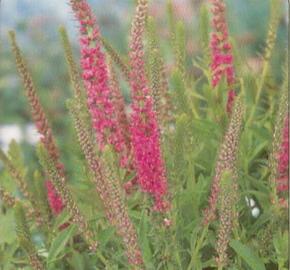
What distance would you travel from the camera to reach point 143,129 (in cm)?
167

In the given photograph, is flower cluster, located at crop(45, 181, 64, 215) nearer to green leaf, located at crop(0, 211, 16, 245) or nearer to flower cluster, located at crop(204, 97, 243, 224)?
green leaf, located at crop(0, 211, 16, 245)

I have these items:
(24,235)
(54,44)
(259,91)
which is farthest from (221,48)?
(54,44)

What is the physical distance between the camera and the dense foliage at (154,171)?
1.63 m

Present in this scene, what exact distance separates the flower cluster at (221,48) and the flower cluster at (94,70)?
0.38 meters

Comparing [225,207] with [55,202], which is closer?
[225,207]

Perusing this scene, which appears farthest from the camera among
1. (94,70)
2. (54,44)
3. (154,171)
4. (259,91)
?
(54,44)

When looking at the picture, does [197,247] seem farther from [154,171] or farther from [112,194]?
[112,194]

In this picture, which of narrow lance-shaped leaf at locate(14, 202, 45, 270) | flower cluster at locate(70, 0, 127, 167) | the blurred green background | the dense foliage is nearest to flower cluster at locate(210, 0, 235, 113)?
the dense foliage

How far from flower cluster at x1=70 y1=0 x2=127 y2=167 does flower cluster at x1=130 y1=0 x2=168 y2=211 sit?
0.06 meters

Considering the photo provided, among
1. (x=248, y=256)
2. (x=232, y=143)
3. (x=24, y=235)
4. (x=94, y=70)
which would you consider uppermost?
(x=94, y=70)

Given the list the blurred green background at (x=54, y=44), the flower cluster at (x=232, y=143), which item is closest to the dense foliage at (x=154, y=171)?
the flower cluster at (x=232, y=143)

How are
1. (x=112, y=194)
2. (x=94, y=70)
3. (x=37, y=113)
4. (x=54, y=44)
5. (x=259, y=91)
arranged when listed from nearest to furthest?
(x=112, y=194)
(x=94, y=70)
(x=37, y=113)
(x=259, y=91)
(x=54, y=44)

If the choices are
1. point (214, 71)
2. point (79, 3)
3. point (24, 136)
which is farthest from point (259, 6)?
point (79, 3)

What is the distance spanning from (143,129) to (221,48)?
47 cm
